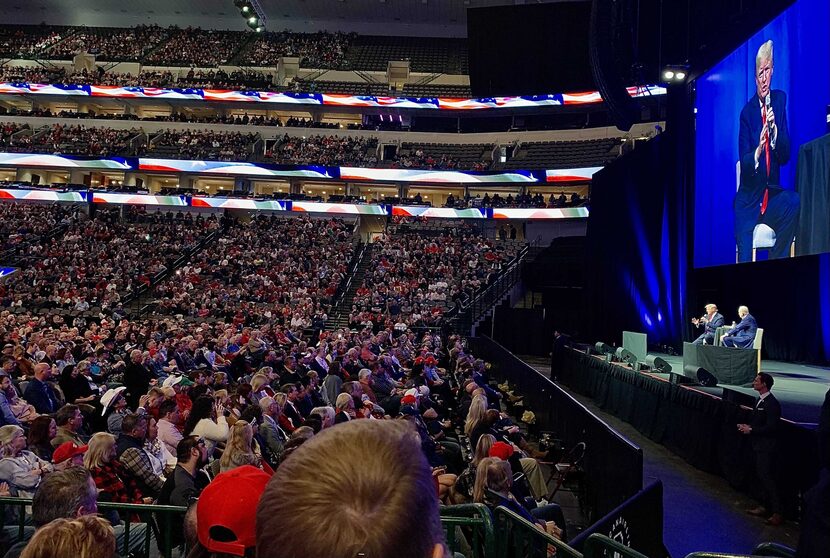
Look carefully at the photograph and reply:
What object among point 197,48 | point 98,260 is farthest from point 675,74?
point 197,48

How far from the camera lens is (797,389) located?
1049cm

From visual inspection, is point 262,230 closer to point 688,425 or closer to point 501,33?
point 501,33

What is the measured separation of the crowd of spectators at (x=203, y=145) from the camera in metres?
38.9

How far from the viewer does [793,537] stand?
6.32 m

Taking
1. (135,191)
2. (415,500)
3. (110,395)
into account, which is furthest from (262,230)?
(415,500)

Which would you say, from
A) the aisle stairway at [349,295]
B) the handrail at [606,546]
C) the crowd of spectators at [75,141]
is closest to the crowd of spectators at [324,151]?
the aisle stairway at [349,295]

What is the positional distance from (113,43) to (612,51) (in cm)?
4298

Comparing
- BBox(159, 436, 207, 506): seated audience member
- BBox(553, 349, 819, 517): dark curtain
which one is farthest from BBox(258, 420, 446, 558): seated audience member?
BBox(553, 349, 819, 517): dark curtain

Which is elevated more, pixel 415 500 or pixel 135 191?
pixel 135 191

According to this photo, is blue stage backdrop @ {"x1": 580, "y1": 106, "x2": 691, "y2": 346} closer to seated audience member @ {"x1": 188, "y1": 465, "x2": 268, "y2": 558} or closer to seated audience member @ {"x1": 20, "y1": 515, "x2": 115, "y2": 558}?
seated audience member @ {"x1": 20, "y1": 515, "x2": 115, "y2": 558}

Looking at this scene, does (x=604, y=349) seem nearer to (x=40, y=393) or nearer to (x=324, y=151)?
(x=40, y=393)

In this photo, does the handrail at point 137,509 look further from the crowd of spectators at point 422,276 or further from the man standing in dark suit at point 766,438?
the crowd of spectators at point 422,276

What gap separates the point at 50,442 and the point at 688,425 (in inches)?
317

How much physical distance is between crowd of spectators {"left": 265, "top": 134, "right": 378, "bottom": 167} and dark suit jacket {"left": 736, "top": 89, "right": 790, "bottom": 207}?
27409mm
